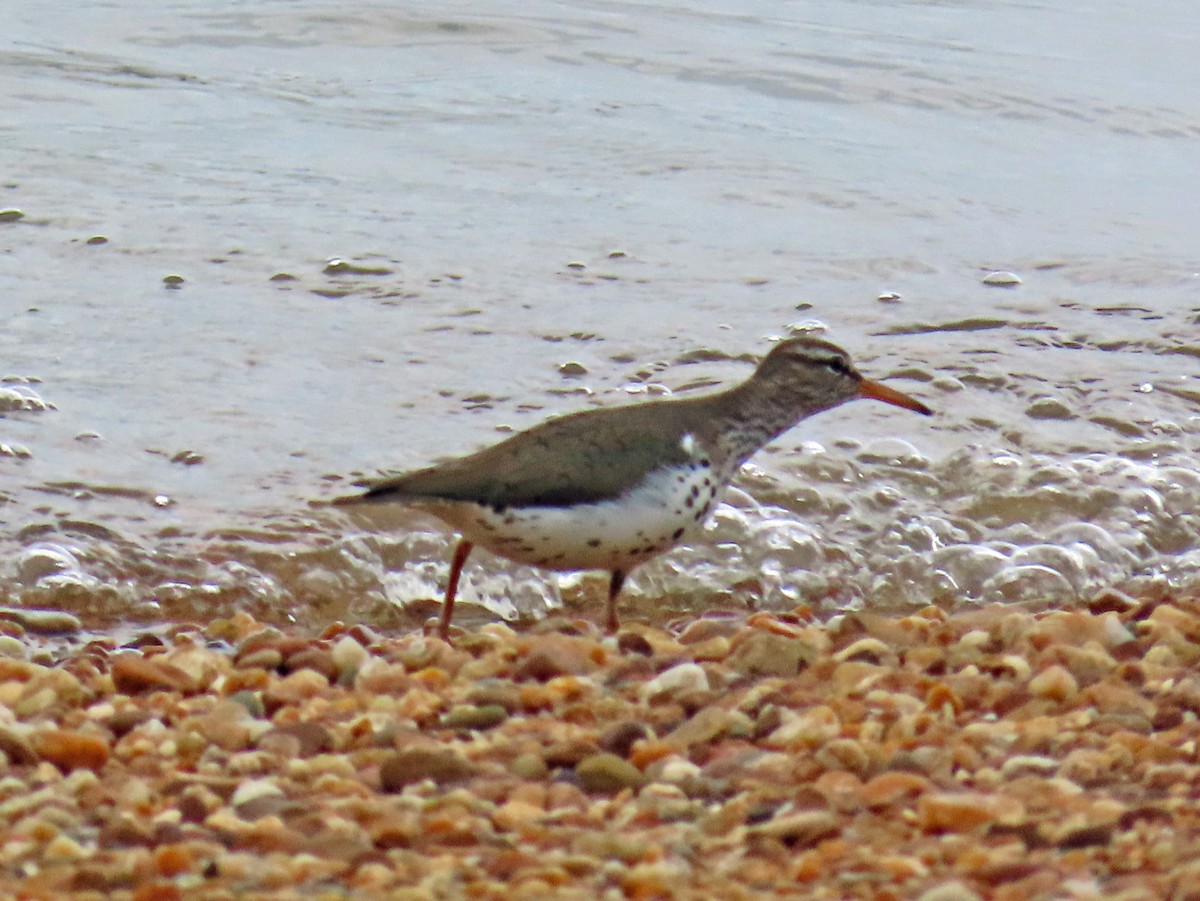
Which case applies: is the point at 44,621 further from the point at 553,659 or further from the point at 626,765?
the point at 626,765

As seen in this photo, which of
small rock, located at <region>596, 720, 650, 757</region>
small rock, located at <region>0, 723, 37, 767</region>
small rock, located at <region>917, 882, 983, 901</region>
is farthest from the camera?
small rock, located at <region>596, 720, 650, 757</region>

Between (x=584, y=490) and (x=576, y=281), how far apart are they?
4.82 m

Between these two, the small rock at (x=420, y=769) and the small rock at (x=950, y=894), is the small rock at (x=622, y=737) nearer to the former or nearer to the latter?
the small rock at (x=420, y=769)

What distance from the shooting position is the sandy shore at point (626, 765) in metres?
3.92

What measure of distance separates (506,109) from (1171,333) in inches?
231

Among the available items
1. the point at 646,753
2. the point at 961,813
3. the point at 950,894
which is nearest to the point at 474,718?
the point at 646,753

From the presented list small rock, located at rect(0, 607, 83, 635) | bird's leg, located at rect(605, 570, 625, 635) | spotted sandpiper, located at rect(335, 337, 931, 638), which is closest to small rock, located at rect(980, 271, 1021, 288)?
spotted sandpiper, located at rect(335, 337, 931, 638)

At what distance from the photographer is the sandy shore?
3918 millimetres

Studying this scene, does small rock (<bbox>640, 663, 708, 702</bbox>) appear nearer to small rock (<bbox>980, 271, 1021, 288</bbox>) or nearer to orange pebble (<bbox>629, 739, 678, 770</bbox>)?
orange pebble (<bbox>629, 739, 678, 770</bbox>)

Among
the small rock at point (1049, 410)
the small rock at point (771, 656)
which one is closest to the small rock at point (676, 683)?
the small rock at point (771, 656)

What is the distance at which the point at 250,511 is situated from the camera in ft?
26.5

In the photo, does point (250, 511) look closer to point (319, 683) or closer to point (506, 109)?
point (319, 683)

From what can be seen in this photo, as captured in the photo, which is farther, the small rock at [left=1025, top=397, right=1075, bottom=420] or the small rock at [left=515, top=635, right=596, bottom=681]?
the small rock at [left=1025, top=397, right=1075, bottom=420]

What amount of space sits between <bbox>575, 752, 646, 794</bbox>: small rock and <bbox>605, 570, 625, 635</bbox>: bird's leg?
2.21 meters
